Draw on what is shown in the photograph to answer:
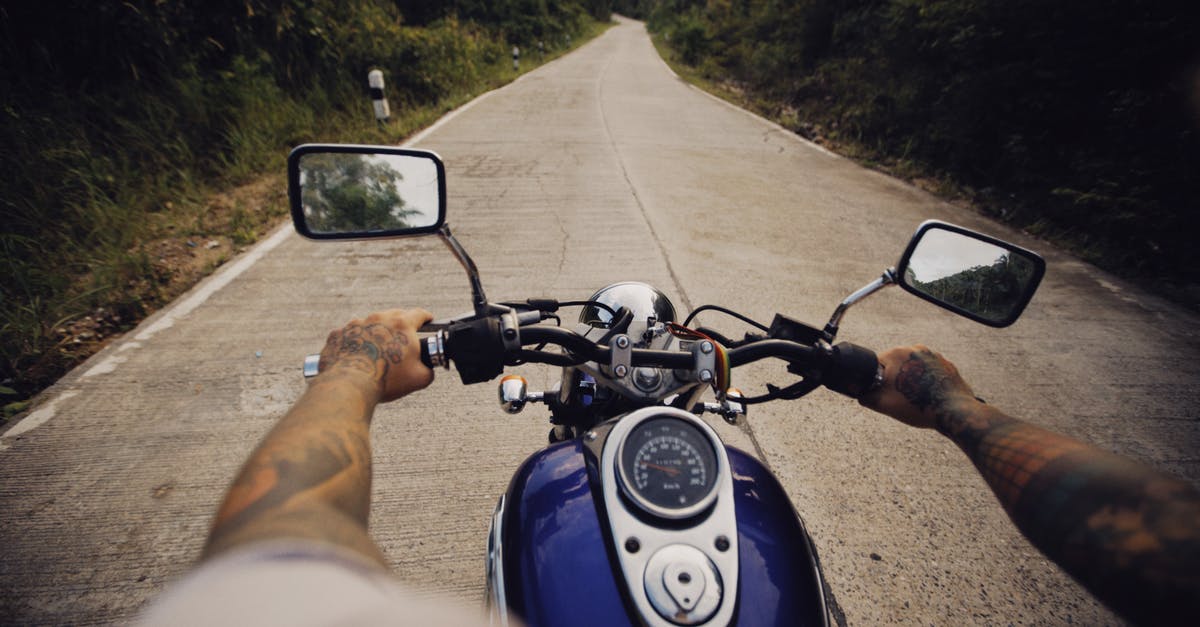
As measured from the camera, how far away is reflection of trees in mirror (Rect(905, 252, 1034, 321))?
130 cm

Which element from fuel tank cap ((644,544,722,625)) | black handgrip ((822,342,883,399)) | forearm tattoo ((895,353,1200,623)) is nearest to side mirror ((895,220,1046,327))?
black handgrip ((822,342,883,399))

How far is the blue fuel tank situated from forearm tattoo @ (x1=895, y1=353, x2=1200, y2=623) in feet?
1.31

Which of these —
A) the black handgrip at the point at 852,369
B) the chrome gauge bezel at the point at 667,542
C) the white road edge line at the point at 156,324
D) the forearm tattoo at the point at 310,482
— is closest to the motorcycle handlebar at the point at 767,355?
the black handgrip at the point at 852,369

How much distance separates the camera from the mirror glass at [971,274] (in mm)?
1280

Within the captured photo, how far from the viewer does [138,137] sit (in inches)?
177

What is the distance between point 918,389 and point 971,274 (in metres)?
0.43

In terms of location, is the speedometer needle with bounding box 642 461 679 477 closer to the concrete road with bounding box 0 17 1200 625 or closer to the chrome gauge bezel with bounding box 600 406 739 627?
the chrome gauge bezel with bounding box 600 406 739 627

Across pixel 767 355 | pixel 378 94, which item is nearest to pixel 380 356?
pixel 767 355

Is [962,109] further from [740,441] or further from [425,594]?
[425,594]

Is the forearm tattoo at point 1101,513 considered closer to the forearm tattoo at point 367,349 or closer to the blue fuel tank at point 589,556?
the blue fuel tank at point 589,556

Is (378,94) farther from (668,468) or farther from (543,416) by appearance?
(668,468)

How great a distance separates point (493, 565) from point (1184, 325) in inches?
202

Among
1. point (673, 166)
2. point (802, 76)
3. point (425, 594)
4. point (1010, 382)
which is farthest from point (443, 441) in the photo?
point (802, 76)

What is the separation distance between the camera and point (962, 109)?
251 inches
